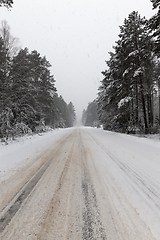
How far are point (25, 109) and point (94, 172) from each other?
1110 cm

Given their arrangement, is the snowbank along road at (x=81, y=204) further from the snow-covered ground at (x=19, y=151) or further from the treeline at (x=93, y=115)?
the treeline at (x=93, y=115)

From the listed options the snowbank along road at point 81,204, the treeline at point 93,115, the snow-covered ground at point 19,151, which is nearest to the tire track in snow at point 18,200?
the snowbank along road at point 81,204

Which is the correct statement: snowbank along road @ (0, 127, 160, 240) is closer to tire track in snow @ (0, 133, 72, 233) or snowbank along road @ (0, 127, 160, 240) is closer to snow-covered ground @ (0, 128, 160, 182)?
tire track in snow @ (0, 133, 72, 233)

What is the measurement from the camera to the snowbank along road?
1.45m

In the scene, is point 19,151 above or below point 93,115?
below

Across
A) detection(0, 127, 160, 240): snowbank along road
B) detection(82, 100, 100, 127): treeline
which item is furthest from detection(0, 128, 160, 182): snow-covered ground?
detection(82, 100, 100, 127): treeline

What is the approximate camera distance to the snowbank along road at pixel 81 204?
1.45m

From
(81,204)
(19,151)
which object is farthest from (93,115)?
(81,204)

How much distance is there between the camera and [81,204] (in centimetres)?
194

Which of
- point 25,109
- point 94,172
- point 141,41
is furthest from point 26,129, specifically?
point 141,41

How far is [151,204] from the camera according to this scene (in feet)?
6.34

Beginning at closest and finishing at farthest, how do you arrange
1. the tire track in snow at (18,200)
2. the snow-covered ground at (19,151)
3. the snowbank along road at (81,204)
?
the snowbank along road at (81,204), the tire track in snow at (18,200), the snow-covered ground at (19,151)

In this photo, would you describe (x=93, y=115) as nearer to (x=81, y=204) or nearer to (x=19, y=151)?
(x=19, y=151)

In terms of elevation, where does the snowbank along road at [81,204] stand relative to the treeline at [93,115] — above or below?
below
